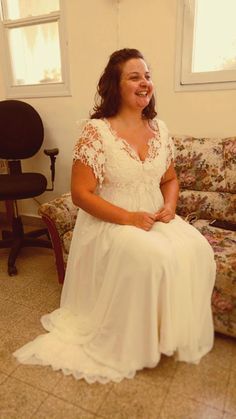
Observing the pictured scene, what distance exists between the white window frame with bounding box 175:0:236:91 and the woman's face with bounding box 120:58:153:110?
0.84m

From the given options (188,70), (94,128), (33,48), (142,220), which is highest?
(33,48)

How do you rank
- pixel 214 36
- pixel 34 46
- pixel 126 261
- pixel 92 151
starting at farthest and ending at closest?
pixel 34 46, pixel 214 36, pixel 92 151, pixel 126 261

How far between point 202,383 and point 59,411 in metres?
0.60

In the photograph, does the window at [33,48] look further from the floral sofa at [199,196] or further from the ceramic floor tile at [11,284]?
the ceramic floor tile at [11,284]

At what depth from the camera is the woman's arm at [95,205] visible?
135 centimetres

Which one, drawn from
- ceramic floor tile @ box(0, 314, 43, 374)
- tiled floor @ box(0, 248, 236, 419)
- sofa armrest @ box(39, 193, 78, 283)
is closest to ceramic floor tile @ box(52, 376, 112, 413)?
tiled floor @ box(0, 248, 236, 419)

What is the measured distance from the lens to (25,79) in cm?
278

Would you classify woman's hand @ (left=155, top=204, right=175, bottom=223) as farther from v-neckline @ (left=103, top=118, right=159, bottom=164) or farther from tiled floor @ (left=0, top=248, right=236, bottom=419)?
tiled floor @ (left=0, top=248, right=236, bottom=419)

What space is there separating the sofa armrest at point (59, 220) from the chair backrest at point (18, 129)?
866mm

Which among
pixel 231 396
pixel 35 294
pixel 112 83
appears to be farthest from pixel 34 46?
pixel 231 396

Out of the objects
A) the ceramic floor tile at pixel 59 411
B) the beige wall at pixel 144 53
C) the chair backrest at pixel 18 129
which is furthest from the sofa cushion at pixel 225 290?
the chair backrest at pixel 18 129

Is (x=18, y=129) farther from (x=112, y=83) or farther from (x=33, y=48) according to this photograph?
(x=112, y=83)

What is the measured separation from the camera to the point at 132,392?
4.13 ft

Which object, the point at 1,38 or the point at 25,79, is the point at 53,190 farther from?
the point at 1,38
